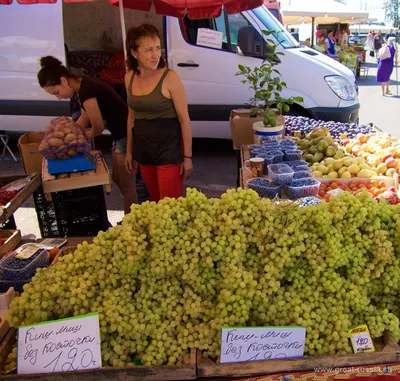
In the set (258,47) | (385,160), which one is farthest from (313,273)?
(258,47)

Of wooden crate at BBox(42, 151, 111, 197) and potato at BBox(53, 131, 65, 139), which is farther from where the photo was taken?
potato at BBox(53, 131, 65, 139)

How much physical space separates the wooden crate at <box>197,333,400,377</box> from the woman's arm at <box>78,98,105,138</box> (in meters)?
2.40

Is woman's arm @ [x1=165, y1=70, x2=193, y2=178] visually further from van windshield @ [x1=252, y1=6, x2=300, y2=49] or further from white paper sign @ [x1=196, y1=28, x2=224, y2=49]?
van windshield @ [x1=252, y1=6, x2=300, y2=49]

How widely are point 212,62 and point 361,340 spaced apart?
4.84 meters

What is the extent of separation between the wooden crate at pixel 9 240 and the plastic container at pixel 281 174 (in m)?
1.64

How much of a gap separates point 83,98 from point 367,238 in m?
2.54

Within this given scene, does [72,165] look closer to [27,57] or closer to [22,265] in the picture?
[22,265]

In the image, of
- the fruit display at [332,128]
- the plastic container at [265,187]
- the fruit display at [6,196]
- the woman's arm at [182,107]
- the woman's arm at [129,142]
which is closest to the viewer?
the plastic container at [265,187]

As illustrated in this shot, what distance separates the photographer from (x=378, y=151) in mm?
3332

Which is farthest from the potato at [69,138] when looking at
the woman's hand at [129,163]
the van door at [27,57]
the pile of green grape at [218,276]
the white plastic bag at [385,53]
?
the white plastic bag at [385,53]

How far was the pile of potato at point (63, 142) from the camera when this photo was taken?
301 centimetres

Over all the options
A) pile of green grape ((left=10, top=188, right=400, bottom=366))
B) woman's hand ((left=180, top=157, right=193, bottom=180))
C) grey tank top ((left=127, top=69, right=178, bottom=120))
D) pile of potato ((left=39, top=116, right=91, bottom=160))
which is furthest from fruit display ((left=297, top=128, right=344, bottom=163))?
pile of green grape ((left=10, top=188, right=400, bottom=366))

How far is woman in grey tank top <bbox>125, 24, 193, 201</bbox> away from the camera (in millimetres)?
2759

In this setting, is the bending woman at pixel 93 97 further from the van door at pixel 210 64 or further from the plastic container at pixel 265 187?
the van door at pixel 210 64
